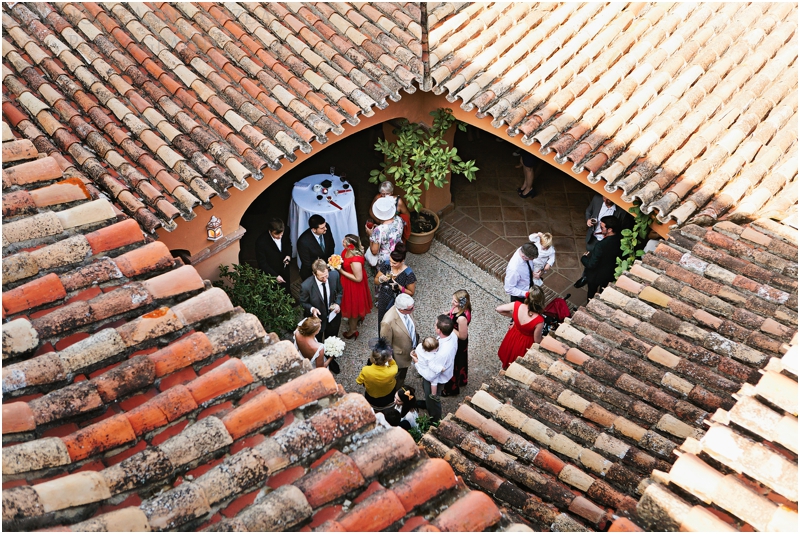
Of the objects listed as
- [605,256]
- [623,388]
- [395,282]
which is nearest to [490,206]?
[605,256]

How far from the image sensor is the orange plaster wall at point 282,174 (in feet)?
27.2

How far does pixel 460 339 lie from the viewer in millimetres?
8422

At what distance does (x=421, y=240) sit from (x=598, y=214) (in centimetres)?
240

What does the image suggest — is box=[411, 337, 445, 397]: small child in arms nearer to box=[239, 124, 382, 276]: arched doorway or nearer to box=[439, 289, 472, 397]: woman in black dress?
box=[439, 289, 472, 397]: woman in black dress

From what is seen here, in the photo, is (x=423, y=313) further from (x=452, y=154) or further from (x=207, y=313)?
(x=207, y=313)

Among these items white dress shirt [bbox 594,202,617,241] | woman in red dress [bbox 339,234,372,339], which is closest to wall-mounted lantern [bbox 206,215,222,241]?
woman in red dress [bbox 339,234,372,339]

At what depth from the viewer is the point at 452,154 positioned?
972cm

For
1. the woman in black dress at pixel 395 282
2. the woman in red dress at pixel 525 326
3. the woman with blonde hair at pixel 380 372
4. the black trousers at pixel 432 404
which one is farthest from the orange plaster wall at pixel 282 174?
the black trousers at pixel 432 404

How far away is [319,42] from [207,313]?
200 inches

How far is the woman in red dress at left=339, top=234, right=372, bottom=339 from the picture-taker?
9.05 metres

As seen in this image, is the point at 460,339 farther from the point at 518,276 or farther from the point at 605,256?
A: the point at 605,256

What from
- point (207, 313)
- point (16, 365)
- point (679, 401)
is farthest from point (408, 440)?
point (679, 401)

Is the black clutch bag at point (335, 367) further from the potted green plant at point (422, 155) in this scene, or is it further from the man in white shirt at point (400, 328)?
the potted green plant at point (422, 155)

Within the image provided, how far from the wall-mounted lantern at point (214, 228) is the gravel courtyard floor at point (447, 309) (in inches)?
84.9
